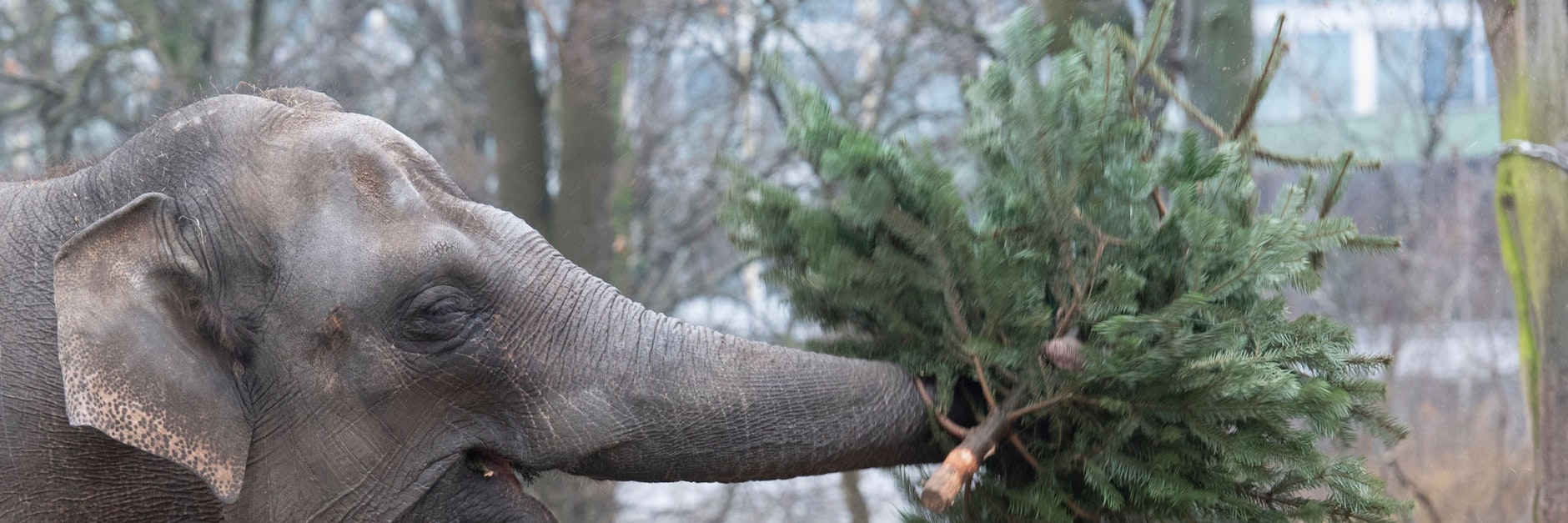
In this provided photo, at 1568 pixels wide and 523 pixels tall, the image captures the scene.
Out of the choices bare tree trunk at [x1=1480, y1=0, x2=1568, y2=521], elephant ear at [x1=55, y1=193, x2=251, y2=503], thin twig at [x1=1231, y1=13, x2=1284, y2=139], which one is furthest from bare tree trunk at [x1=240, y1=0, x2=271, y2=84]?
bare tree trunk at [x1=1480, y1=0, x2=1568, y2=521]

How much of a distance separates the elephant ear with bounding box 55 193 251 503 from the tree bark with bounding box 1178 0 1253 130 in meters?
3.43

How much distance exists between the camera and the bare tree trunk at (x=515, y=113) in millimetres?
8430

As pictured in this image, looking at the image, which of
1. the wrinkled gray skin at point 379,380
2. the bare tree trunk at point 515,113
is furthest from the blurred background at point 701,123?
the wrinkled gray skin at point 379,380

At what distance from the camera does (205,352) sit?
9.70ft

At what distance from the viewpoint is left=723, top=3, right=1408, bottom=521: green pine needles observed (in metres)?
2.82

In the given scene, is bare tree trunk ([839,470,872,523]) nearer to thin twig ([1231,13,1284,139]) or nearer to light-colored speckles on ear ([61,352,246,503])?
thin twig ([1231,13,1284,139])

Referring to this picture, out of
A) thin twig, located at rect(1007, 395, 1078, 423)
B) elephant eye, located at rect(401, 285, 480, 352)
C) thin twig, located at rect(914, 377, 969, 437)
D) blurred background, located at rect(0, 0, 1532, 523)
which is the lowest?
blurred background, located at rect(0, 0, 1532, 523)

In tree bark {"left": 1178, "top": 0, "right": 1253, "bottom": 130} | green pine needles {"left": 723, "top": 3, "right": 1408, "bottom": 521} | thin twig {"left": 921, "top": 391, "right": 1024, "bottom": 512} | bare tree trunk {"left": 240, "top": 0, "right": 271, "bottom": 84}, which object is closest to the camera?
thin twig {"left": 921, "top": 391, "right": 1024, "bottom": 512}

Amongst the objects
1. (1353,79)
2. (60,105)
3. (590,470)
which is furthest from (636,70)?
(1353,79)

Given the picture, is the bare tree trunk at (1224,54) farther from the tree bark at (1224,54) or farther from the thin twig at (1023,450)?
the thin twig at (1023,450)

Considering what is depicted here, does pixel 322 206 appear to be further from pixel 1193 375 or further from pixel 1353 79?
pixel 1353 79

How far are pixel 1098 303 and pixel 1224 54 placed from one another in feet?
7.99

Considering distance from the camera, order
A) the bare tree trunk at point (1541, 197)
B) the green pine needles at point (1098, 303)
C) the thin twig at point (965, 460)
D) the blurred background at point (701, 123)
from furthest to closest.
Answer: the blurred background at point (701, 123)
the bare tree trunk at point (1541, 197)
the green pine needles at point (1098, 303)
the thin twig at point (965, 460)

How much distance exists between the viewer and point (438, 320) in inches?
117
